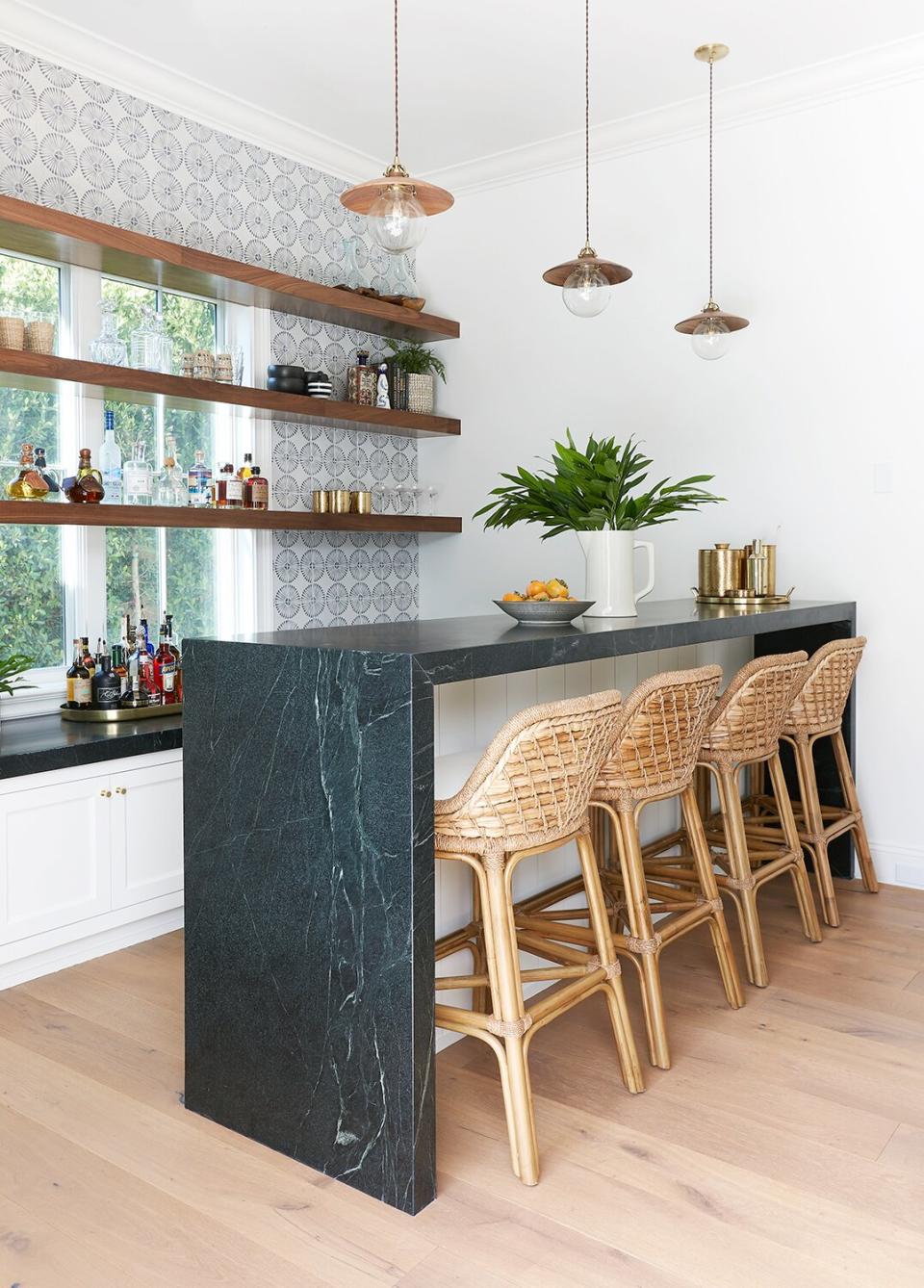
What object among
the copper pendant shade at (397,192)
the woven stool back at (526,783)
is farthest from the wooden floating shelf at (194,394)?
the woven stool back at (526,783)

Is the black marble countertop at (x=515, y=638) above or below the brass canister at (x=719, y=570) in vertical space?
below

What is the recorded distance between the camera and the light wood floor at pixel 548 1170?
1.67 metres

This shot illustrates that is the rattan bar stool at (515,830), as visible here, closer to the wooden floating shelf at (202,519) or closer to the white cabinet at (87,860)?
the white cabinet at (87,860)

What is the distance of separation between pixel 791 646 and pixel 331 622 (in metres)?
1.99

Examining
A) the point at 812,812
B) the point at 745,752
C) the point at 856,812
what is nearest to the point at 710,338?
the point at 745,752

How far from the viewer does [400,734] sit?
1755mm

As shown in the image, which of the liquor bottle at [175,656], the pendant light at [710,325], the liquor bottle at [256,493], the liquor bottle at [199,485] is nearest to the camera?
the pendant light at [710,325]

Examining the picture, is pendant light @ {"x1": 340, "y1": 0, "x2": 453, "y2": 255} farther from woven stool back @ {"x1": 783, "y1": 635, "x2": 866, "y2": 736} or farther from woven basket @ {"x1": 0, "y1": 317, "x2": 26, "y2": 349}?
woven stool back @ {"x1": 783, "y1": 635, "x2": 866, "y2": 736}

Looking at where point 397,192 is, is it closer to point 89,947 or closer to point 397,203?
point 397,203

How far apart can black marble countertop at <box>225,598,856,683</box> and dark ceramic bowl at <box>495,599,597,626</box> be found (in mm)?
26

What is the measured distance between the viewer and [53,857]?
2842mm

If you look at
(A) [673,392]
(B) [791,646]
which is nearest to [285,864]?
(B) [791,646]

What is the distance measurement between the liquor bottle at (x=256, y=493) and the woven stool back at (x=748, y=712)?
211cm

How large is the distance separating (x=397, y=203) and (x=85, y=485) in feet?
5.71
